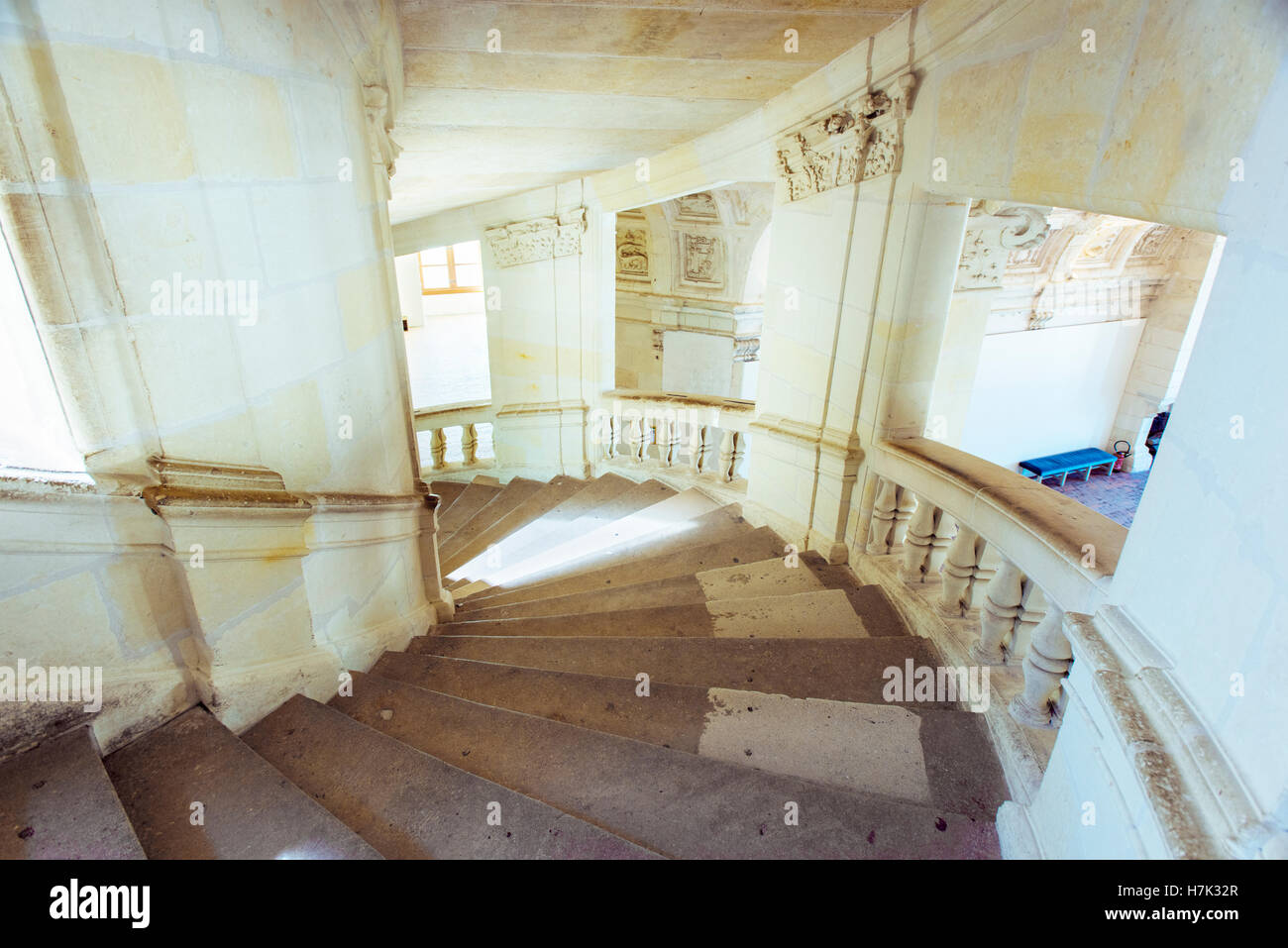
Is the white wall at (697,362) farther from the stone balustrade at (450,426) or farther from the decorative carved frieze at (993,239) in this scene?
the decorative carved frieze at (993,239)

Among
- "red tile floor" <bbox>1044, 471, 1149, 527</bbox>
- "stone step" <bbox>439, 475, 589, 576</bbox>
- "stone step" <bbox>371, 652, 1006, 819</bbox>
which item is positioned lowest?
"red tile floor" <bbox>1044, 471, 1149, 527</bbox>

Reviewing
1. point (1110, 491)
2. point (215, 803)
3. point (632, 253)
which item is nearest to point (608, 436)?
point (632, 253)

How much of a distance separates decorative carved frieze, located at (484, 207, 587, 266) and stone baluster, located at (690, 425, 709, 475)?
6.74ft

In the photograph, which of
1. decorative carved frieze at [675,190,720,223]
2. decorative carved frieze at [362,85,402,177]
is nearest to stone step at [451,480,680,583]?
decorative carved frieze at [362,85,402,177]

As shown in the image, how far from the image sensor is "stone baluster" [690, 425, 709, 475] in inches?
232

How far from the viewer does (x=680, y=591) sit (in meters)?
3.91

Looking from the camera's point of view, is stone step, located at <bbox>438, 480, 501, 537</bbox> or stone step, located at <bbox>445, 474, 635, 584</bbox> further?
stone step, located at <bbox>438, 480, 501, 537</bbox>

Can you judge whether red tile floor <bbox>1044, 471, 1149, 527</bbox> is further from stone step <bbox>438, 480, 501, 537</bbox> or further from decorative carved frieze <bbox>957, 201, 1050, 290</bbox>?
stone step <bbox>438, 480, 501, 537</bbox>

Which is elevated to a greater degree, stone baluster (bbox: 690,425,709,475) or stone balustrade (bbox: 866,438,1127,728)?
stone balustrade (bbox: 866,438,1127,728)

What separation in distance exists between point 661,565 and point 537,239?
3766 mm

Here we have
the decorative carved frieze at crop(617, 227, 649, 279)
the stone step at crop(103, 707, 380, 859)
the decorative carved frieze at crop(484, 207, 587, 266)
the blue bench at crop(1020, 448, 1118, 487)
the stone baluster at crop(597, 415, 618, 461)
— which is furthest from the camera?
the decorative carved frieze at crop(617, 227, 649, 279)

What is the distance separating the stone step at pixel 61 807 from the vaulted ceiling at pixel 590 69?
2752mm

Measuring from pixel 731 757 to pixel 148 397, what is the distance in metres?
2.13

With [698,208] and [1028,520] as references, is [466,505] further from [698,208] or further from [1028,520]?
[1028,520]
